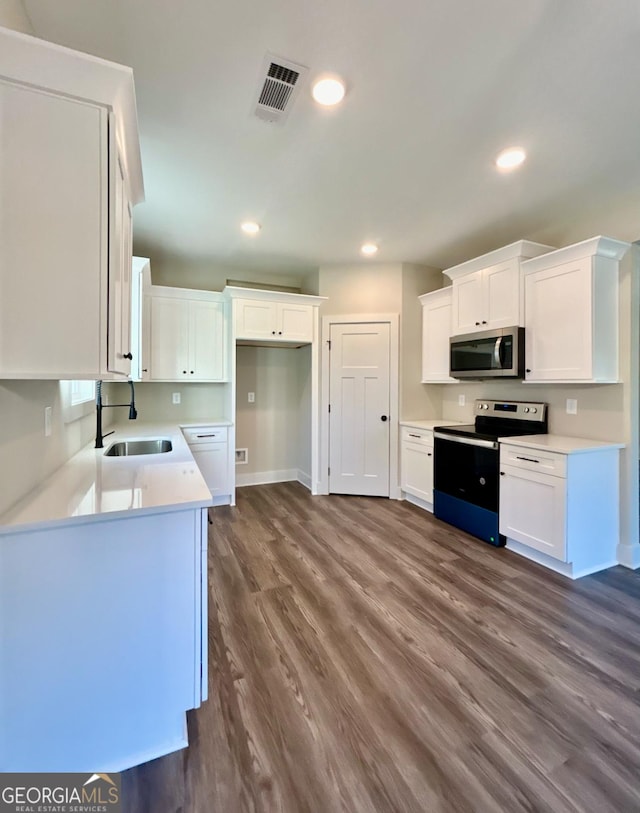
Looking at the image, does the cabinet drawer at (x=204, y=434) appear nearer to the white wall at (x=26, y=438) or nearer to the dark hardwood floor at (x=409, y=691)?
the dark hardwood floor at (x=409, y=691)

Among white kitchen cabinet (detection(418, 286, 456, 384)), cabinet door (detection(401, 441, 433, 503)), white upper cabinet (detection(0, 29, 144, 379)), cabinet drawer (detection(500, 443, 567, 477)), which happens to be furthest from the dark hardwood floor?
white kitchen cabinet (detection(418, 286, 456, 384))

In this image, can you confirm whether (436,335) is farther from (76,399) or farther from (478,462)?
(76,399)

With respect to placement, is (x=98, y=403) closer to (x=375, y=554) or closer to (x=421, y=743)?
(x=375, y=554)

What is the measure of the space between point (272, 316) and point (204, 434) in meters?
1.49

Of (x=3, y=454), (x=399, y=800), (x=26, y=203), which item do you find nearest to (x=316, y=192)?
(x=26, y=203)

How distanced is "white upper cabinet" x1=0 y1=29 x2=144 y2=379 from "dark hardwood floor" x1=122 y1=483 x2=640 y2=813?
56.5 inches

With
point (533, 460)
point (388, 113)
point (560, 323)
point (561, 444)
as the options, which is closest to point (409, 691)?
point (533, 460)

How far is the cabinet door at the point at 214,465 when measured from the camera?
383 cm

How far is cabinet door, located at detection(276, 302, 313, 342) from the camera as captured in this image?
4.11 m

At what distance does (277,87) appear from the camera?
1.72m

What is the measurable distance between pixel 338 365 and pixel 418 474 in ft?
4.98

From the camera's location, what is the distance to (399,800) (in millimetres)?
1149

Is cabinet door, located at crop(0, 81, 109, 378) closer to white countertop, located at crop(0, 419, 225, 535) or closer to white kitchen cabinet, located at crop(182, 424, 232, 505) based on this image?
white countertop, located at crop(0, 419, 225, 535)

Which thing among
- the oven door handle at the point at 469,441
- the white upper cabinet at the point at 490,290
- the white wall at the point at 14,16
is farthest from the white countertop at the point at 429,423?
the white wall at the point at 14,16
